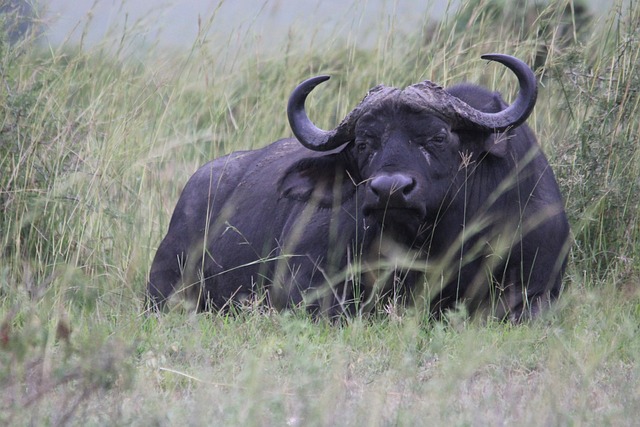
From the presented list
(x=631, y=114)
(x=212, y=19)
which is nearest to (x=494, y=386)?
(x=631, y=114)

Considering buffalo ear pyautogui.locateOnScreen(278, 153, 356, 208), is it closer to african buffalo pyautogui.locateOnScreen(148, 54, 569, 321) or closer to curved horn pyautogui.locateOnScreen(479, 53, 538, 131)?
african buffalo pyautogui.locateOnScreen(148, 54, 569, 321)

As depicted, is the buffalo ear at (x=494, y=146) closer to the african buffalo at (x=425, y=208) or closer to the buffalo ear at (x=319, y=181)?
the african buffalo at (x=425, y=208)

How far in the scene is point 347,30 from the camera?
Answer: 9203 mm

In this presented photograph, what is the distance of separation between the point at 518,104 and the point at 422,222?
2.62 feet

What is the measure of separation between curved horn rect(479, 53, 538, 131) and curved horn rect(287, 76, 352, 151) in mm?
793

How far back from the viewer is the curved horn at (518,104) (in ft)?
19.2

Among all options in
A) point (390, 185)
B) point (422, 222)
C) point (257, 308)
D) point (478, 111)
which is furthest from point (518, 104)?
point (257, 308)

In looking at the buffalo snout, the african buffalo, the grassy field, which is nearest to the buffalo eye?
the african buffalo

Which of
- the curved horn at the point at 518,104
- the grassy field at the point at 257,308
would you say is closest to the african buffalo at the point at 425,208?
the curved horn at the point at 518,104

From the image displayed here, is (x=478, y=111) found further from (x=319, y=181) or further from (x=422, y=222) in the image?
(x=319, y=181)

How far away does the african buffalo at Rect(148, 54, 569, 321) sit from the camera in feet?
18.9

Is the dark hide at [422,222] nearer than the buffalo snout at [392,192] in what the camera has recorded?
No

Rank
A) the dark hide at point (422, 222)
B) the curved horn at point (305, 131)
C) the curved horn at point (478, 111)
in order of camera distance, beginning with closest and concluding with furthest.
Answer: the dark hide at point (422, 222)
the curved horn at point (478, 111)
the curved horn at point (305, 131)

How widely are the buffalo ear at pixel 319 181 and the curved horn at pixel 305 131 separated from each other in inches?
4.0
